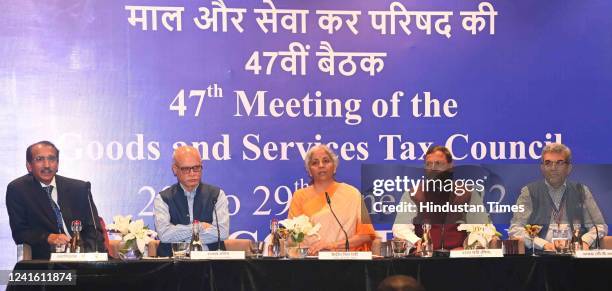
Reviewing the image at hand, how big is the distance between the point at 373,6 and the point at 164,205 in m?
2.07

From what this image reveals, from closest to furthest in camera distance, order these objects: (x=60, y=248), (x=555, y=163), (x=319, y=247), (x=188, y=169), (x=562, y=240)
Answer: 1. (x=60, y=248)
2. (x=562, y=240)
3. (x=319, y=247)
4. (x=555, y=163)
5. (x=188, y=169)

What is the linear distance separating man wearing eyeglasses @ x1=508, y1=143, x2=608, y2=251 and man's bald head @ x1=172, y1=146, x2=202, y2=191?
1845 mm

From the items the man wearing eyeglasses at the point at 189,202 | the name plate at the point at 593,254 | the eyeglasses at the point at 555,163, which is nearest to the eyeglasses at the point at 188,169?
the man wearing eyeglasses at the point at 189,202

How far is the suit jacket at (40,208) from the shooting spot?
541cm

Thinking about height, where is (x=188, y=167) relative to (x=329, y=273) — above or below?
above

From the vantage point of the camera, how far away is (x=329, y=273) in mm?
4121

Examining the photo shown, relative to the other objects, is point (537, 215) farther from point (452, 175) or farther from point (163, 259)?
point (163, 259)

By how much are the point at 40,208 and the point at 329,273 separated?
2208 mm

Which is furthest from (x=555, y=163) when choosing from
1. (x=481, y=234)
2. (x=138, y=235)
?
(x=138, y=235)

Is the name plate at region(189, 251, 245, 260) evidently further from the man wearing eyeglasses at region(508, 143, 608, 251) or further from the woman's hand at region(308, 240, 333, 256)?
the man wearing eyeglasses at region(508, 143, 608, 251)

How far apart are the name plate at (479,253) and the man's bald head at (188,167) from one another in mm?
1799

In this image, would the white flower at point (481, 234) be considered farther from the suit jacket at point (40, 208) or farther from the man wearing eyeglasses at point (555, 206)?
the suit jacket at point (40, 208)

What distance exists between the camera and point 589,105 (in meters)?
6.35

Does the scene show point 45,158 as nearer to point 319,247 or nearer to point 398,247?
point 319,247
